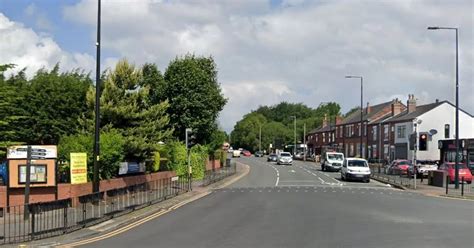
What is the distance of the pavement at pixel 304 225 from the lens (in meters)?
14.6

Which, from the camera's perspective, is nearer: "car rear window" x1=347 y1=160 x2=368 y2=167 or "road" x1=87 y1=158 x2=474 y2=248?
"road" x1=87 y1=158 x2=474 y2=248

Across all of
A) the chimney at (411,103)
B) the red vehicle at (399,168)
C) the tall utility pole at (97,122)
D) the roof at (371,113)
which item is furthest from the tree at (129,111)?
the roof at (371,113)

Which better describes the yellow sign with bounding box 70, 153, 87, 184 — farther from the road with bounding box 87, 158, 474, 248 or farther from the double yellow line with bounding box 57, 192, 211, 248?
→ the road with bounding box 87, 158, 474, 248

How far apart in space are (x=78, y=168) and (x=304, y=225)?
10.0 m

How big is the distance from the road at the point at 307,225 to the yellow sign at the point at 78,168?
409 cm

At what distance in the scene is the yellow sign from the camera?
23.2 metres

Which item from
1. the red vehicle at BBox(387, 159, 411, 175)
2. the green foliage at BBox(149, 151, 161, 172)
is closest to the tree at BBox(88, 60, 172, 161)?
the green foliage at BBox(149, 151, 161, 172)

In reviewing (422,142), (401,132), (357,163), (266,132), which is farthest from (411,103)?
(266,132)

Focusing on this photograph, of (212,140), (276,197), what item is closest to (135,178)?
(276,197)

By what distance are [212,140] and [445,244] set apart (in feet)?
136

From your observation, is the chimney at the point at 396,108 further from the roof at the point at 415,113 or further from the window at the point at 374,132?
the window at the point at 374,132

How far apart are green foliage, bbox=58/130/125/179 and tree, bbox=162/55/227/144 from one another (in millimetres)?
18432

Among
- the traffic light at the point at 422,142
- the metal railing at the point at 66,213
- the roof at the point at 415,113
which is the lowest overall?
the metal railing at the point at 66,213

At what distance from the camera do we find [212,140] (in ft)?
181
